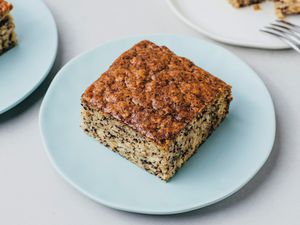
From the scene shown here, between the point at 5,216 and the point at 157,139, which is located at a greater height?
the point at 157,139

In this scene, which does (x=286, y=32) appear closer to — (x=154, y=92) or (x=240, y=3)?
(x=240, y=3)

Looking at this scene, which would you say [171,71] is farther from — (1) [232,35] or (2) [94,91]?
(1) [232,35]

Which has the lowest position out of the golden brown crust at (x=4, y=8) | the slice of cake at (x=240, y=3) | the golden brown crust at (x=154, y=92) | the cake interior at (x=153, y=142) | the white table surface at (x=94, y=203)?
the white table surface at (x=94, y=203)

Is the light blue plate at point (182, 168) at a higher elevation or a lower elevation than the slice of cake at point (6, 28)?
lower

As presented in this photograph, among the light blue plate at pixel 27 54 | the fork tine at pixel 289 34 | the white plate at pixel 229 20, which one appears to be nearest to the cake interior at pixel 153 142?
the light blue plate at pixel 27 54

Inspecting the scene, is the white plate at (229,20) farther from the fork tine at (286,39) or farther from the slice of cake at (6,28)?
the slice of cake at (6,28)

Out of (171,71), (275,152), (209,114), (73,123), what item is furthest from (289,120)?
(73,123)

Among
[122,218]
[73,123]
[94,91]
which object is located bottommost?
[122,218]

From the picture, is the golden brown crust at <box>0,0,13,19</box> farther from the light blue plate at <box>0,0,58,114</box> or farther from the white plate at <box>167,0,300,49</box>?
the white plate at <box>167,0,300,49</box>
